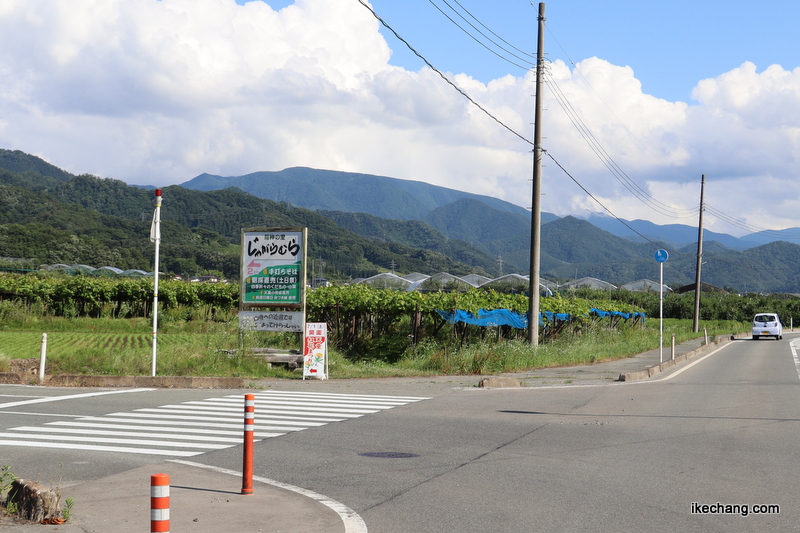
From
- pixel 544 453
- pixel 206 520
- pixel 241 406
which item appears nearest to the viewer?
pixel 206 520

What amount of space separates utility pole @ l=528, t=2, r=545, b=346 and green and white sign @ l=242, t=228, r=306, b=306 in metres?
7.65

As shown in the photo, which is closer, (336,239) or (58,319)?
(58,319)

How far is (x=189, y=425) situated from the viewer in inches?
443

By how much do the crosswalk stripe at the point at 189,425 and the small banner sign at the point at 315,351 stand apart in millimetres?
3685

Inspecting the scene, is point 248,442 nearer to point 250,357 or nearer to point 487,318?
point 250,357

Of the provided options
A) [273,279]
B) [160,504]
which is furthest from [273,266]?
[160,504]

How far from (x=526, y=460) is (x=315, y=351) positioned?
1065 cm

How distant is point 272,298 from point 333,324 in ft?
19.3

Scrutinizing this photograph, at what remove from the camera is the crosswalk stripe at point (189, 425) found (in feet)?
31.8

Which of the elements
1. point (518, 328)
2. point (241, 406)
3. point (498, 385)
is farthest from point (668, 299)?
point (241, 406)

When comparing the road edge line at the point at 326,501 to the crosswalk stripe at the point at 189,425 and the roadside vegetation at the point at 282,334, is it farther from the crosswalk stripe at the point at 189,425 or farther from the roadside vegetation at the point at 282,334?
the roadside vegetation at the point at 282,334

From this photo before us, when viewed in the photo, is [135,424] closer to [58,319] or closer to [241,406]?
[241,406]

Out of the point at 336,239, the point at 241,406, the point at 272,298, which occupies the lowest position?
A: the point at 241,406

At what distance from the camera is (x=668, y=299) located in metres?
82.4
